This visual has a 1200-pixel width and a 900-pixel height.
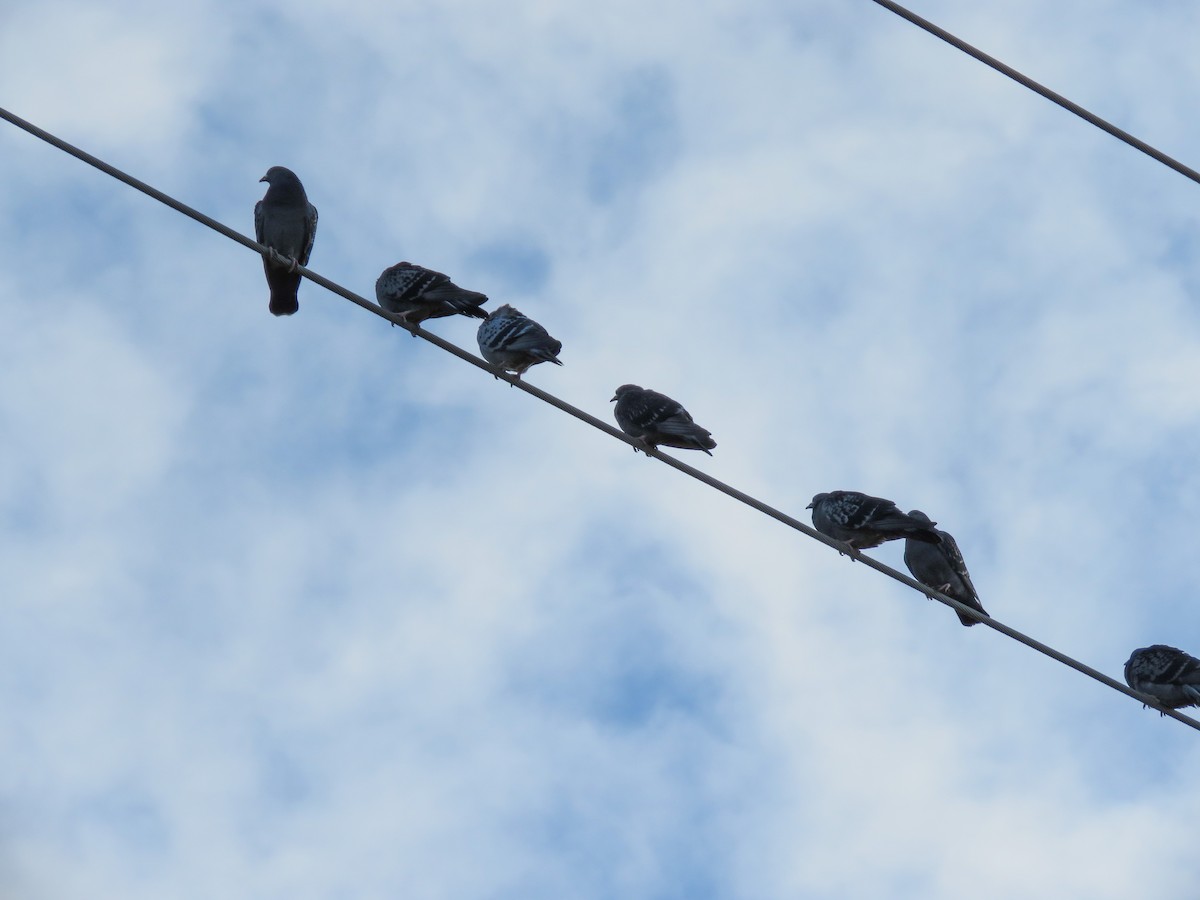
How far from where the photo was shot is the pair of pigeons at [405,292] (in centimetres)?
1230

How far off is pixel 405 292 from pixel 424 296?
8.5 inches

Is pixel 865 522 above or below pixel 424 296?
above

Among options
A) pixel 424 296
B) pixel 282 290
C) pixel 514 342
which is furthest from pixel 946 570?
pixel 282 290

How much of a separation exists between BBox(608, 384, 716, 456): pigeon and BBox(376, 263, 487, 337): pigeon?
1.37 metres

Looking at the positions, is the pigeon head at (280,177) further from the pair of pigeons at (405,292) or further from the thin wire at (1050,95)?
the thin wire at (1050,95)

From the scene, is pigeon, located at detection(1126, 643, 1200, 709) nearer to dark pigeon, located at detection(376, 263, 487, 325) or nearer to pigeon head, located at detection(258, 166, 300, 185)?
dark pigeon, located at detection(376, 263, 487, 325)

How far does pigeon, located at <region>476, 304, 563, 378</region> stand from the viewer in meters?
12.1

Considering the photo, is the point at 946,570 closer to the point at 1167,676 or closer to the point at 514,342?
the point at 1167,676

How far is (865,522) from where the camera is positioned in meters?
12.4

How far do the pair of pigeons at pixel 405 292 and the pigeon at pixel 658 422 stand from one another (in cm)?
77

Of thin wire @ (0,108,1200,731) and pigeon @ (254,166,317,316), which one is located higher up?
pigeon @ (254,166,317,316)

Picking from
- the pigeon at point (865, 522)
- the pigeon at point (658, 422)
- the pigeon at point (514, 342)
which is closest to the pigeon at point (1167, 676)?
the pigeon at point (865, 522)

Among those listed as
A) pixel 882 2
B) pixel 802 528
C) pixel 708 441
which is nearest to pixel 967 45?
pixel 882 2

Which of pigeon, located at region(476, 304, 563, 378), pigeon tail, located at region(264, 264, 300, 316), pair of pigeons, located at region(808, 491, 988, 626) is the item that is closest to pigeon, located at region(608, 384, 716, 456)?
pigeon, located at region(476, 304, 563, 378)
